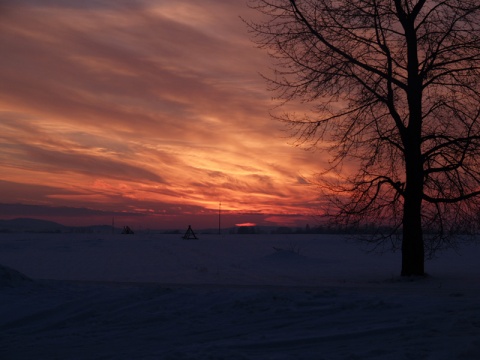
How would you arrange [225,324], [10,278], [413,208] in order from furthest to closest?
[413,208]
[10,278]
[225,324]

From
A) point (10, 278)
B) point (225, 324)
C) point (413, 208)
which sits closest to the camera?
point (225, 324)

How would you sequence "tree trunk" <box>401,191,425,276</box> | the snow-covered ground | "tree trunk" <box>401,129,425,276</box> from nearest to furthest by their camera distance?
the snow-covered ground
"tree trunk" <box>401,129,425,276</box>
"tree trunk" <box>401,191,425,276</box>

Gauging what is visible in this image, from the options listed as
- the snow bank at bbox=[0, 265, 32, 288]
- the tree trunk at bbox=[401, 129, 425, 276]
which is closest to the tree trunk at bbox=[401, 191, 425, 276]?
the tree trunk at bbox=[401, 129, 425, 276]

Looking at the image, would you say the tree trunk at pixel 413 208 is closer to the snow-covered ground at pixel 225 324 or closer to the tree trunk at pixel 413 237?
the tree trunk at pixel 413 237

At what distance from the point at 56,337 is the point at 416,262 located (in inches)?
483

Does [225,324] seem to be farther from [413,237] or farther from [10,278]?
[413,237]

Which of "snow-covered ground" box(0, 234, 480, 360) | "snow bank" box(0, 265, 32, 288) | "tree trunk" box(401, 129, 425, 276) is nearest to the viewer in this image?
"snow-covered ground" box(0, 234, 480, 360)

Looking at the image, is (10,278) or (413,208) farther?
(413,208)

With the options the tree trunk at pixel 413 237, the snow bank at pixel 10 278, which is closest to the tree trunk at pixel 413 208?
the tree trunk at pixel 413 237

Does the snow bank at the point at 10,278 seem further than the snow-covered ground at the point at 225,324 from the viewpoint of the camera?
Yes

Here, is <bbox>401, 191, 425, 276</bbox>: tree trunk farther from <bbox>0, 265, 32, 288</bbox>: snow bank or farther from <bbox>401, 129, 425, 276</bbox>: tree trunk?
<bbox>0, 265, 32, 288</bbox>: snow bank

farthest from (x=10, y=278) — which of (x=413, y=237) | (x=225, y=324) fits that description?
(x=413, y=237)

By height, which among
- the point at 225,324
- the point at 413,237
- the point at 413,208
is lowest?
the point at 225,324

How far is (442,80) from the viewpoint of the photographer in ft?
57.4
